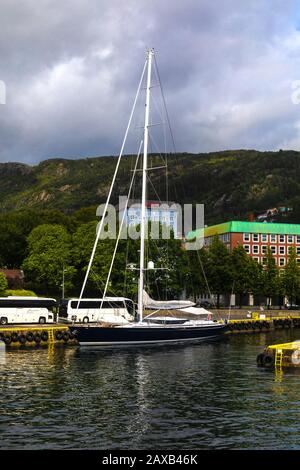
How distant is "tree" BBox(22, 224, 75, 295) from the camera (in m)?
134

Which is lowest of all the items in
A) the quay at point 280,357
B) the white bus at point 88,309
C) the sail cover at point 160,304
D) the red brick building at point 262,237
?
the quay at point 280,357

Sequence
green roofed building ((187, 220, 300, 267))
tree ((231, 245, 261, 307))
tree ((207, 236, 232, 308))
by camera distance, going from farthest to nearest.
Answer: green roofed building ((187, 220, 300, 267))
tree ((231, 245, 261, 307))
tree ((207, 236, 232, 308))

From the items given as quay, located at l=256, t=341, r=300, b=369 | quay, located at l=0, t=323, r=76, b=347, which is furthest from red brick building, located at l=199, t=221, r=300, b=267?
quay, located at l=256, t=341, r=300, b=369

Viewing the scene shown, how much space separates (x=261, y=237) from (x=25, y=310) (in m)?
112

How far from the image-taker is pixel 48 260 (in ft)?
444

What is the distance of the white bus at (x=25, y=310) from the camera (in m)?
94.1

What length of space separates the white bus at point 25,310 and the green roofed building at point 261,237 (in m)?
95.6

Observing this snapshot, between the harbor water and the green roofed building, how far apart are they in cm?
12701

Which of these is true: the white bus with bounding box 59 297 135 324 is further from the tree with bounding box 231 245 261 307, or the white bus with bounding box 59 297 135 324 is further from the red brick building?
the red brick building

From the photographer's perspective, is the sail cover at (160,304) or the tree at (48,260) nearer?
the sail cover at (160,304)

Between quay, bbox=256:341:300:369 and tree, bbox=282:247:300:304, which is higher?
tree, bbox=282:247:300:304

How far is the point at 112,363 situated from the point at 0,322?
133ft

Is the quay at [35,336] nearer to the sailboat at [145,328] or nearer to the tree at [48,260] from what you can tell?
the sailboat at [145,328]

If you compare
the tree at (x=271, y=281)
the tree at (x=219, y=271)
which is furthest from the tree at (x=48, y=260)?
the tree at (x=271, y=281)
